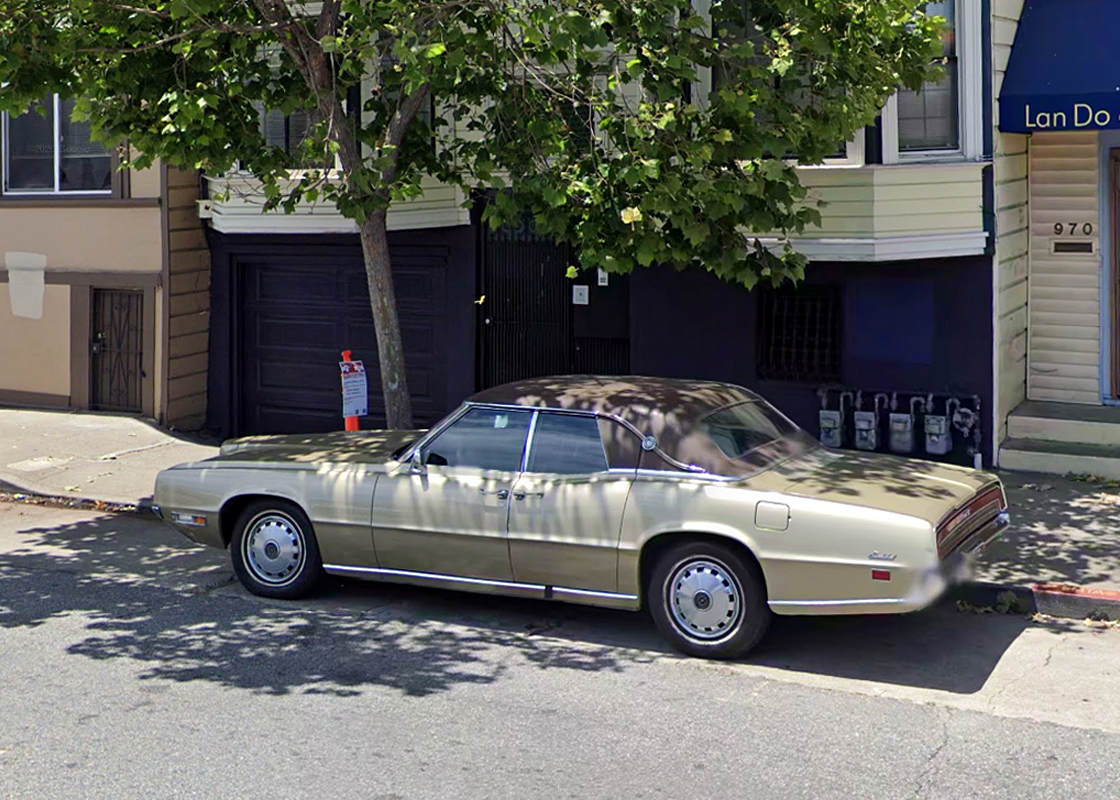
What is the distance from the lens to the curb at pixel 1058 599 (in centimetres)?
854

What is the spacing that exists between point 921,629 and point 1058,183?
6.08 meters

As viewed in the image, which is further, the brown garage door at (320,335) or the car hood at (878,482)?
the brown garage door at (320,335)

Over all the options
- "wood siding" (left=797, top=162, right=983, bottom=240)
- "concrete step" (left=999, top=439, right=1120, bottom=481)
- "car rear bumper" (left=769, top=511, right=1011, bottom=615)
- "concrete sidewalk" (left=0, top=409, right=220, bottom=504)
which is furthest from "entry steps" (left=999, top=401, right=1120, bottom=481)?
"concrete sidewalk" (left=0, top=409, right=220, bottom=504)

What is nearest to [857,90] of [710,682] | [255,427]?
[710,682]

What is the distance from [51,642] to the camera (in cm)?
802

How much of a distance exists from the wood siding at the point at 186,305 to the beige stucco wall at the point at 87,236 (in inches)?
9.1

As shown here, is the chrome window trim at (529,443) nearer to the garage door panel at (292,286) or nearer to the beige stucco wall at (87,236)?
the garage door panel at (292,286)

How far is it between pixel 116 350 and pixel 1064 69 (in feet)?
33.5

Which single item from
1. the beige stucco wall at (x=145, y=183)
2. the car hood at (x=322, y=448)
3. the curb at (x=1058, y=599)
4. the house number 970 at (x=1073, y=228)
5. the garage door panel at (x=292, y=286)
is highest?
the beige stucco wall at (x=145, y=183)

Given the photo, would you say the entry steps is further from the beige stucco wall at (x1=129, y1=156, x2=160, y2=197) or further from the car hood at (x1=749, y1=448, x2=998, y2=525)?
the beige stucco wall at (x1=129, y1=156, x2=160, y2=197)

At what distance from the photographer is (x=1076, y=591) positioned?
8672 mm

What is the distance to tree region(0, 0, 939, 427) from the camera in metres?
9.56

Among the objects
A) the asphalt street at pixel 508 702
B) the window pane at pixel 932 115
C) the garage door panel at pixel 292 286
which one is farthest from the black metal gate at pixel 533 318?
the asphalt street at pixel 508 702

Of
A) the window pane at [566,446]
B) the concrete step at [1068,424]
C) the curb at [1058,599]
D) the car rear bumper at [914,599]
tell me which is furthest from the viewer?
the concrete step at [1068,424]
